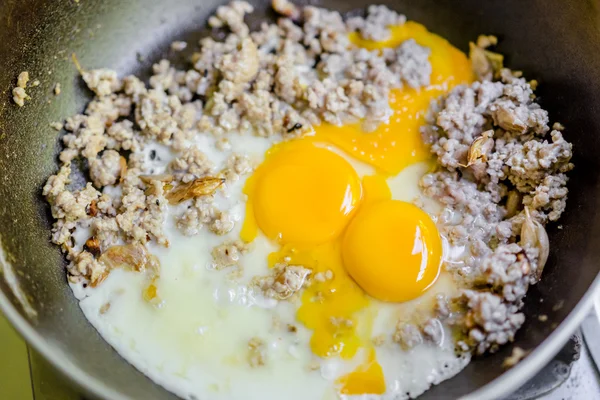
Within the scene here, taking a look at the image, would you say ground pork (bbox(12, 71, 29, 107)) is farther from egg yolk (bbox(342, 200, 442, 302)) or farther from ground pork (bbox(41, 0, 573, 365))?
egg yolk (bbox(342, 200, 442, 302))

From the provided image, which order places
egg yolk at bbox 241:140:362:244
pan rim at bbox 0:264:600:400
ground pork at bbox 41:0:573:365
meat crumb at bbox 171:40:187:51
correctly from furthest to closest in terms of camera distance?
1. meat crumb at bbox 171:40:187:51
2. egg yolk at bbox 241:140:362:244
3. ground pork at bbox 41:0:573:365
4. pan rim at bbox 0:264:600:400

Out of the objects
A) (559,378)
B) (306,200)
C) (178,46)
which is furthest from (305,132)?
(559,378)

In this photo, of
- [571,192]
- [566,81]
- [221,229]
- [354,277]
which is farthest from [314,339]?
[566,81]

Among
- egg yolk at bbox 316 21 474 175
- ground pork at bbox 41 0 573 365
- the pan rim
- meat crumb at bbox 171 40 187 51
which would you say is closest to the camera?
the pan rim

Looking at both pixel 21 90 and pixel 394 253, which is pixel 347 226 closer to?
pixel 394 253

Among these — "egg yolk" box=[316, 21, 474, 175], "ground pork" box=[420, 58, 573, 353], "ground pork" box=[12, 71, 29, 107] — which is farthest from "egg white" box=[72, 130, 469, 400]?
"ground pork" box=[12, 71, 29, 107]

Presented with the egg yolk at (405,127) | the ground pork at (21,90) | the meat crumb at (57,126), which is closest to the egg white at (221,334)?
the egg yolk at (405,127)

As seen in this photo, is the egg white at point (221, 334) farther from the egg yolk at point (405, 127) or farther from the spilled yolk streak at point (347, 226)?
the egg yolk at point (405, 127)

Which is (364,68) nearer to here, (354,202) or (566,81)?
(354,202)
